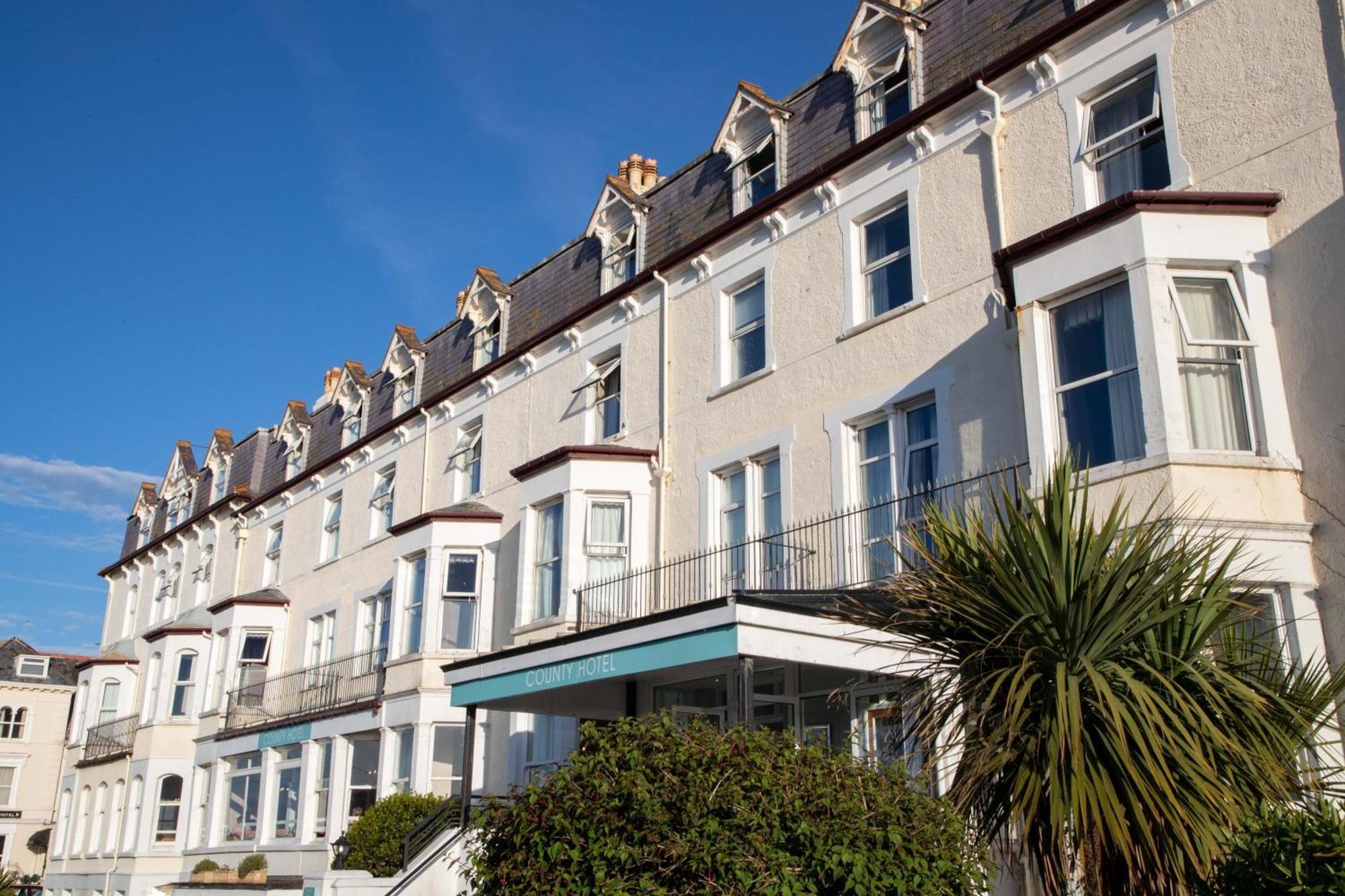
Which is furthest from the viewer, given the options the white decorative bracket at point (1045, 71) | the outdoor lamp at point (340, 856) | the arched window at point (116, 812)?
the arched window at point (116, 812)

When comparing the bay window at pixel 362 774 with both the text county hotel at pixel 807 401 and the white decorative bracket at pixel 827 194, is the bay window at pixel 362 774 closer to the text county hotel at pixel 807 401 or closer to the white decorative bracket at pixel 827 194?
the text county hotel at pixel 807 401

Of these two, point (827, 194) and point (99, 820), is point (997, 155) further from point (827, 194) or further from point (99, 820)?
point (99, 820)

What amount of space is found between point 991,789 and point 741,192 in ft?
38.4

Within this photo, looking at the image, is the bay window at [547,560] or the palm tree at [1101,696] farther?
the bay window at [547,560]

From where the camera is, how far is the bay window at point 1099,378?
1227 centimetres

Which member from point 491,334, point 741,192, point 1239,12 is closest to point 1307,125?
point 1239,12

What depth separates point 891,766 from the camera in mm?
9258

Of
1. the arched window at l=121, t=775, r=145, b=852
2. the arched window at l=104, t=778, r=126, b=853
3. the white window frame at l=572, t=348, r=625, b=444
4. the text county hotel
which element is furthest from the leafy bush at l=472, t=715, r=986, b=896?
the arched window at l=104, t=778, r=126, b=853

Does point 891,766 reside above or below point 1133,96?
below

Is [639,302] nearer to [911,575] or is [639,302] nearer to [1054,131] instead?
[1054,131]

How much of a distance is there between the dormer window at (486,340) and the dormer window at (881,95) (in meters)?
9.92

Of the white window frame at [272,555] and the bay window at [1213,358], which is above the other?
the white window frame at [272,555]

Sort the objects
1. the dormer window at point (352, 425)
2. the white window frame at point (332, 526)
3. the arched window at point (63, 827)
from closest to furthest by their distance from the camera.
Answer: the white window frame at point (332, 526) < the dormer window at point (352, 425) < the arched window at point (63, 827)

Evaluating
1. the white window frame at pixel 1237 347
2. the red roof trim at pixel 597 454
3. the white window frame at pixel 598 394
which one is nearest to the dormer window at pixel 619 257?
the white window frame at pixel 598 394
